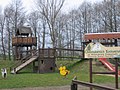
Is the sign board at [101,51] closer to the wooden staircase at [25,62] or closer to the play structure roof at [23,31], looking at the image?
the wooden staircase at [25,62]

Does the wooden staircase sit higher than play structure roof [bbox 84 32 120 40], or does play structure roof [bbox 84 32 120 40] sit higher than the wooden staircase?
play structure roof [bbox 84 32 120 40]

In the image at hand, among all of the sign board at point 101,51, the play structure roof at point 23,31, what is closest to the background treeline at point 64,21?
the play structure roof at point 23,31

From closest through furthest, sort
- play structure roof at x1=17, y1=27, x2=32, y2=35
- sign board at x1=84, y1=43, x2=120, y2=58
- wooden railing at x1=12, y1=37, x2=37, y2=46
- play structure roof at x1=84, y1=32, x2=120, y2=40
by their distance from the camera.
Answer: sign board at x1=84, y1=43, x2=120, y2=58, play structure roof at x1=84, y1=32, x2=120, y2=40, wooden railing at x1=12, y1=37, x2=37, y2=46, play structure roof at x1=17, y1=27, x2=32, y2=35

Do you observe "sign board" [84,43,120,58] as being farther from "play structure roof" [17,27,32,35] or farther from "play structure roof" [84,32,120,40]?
"play structure roof" [17,27,32,35]

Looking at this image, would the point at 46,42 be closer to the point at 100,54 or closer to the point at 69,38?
the point at 69,38

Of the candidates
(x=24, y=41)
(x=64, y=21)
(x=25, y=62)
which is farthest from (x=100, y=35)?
(x=64, y=21)

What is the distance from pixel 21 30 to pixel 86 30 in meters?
23.9

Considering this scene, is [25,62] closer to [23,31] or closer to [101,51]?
[23,31]

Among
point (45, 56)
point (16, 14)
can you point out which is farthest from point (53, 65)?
point (16, 14)

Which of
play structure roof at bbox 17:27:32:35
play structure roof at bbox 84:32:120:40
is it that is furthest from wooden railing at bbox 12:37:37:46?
play structure roof at bbox 84:32:120:40

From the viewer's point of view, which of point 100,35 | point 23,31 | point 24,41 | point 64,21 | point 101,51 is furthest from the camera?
point 64,21

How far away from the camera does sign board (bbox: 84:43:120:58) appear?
1211 centimetres

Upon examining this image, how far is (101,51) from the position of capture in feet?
40.4

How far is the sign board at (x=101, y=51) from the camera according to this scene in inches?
477
